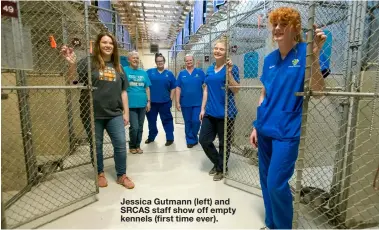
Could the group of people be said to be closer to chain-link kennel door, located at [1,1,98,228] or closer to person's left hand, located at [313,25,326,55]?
person's left hand, located at [313,25,326,55]

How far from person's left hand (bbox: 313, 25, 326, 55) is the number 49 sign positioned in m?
1.87

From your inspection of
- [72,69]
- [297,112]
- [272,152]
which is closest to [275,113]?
[297,112]

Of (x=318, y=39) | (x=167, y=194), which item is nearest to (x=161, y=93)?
(x=167, y=194)

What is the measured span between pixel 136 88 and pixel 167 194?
5.55ft

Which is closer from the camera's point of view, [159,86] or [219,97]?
[219,97]

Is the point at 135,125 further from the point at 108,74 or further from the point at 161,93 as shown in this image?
the point at 108,74

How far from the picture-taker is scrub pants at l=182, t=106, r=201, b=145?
404 centimetres

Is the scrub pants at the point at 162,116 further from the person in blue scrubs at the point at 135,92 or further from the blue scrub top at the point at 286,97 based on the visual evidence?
the blue scrub top at the point at 286,97

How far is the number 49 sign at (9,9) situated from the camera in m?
1.52

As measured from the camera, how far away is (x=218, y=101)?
8.65 ft

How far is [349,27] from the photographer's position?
68.7 inches

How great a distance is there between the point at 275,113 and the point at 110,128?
1630mm

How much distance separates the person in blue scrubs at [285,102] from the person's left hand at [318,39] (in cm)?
14

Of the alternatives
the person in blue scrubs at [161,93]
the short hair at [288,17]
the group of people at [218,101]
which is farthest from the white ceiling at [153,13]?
the short hair at [288,17]
